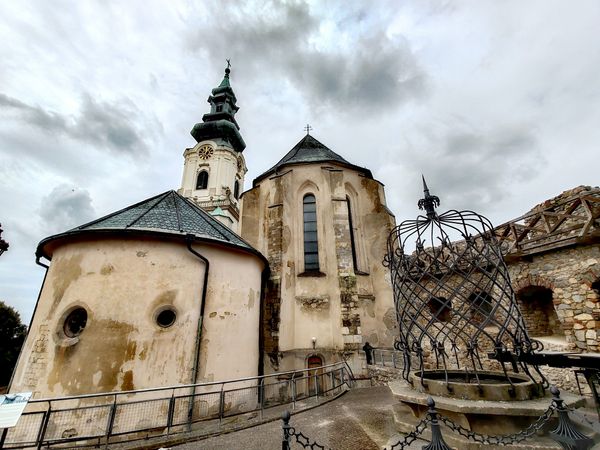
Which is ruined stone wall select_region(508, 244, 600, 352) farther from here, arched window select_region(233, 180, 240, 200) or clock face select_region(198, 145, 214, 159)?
clock face select_region(198, 145, 214, 159)

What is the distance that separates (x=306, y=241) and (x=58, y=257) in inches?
342

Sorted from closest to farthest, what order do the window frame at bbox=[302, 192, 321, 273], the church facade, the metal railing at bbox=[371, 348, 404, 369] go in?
the church facade, the metal railing at bbox=[371, 348, 404, 369], the window frame at bbox=[302, 192, 321, 273]

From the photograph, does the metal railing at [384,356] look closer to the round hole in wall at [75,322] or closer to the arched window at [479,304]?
the arched window at [479,304]

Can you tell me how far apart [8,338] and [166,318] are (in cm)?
2506

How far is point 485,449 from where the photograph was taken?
8.57 feet

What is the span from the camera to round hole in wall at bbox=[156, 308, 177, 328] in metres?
6.92

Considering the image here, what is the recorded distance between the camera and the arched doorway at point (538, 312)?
→ 8.19 metres

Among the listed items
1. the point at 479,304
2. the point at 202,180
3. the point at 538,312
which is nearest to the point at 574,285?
the point at 538,312

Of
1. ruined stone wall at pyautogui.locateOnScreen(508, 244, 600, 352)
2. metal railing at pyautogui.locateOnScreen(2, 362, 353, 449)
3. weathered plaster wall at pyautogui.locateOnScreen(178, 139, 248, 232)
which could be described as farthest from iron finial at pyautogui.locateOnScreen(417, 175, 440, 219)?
weathered plaster wall at pyautogui.locateOnScreen(178, 139, 248, 232)

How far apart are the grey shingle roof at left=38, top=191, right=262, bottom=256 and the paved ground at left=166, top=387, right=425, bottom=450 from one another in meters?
4.82

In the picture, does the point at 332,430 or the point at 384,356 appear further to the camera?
the point at 384,356

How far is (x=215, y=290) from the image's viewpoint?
26.1 feet

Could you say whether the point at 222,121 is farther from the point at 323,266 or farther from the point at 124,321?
the point at 124,321

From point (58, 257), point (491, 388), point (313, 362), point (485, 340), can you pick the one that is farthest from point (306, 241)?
point (491, 388)
